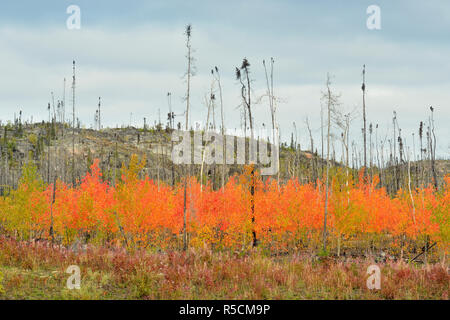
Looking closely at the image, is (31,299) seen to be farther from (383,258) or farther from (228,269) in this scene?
(383,258)

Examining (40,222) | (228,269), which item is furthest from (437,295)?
(40,222)

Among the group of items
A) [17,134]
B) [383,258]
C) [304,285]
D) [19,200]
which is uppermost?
[17,134]

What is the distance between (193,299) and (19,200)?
18.8 meters

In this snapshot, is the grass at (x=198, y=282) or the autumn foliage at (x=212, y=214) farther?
the autumn foliage at (x=212, y=214)

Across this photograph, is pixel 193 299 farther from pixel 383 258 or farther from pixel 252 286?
pixel 383 258

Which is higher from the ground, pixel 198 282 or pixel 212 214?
pixel 212 214

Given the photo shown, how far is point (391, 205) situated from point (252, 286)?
84.9 feet

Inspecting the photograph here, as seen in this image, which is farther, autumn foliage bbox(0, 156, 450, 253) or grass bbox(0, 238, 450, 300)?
autumn foliage bbox(0, 156, 450, 253)

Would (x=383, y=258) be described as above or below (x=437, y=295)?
below

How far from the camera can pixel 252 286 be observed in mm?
12453

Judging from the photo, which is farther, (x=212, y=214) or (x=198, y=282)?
(x=212, y=214)

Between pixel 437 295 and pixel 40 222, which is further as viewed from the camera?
pixel 40 222
